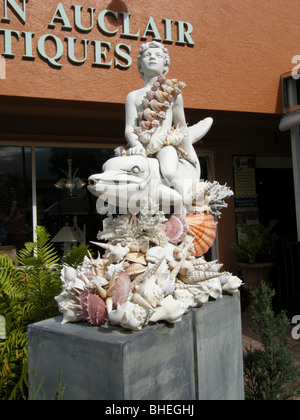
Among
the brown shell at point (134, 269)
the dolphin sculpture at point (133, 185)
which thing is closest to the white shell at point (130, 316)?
the brown shell at point (134, 269)

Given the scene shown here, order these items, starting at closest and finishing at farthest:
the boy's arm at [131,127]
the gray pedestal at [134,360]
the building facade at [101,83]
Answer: the gray pedestal at [134,360] < the boy's arm at [131,127] < the building facade at [101,83]

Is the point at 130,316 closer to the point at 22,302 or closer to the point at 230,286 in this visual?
the point at 230,286

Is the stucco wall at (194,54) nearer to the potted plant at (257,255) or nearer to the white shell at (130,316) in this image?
the potted plant at (257,255)

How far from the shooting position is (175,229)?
2.39m

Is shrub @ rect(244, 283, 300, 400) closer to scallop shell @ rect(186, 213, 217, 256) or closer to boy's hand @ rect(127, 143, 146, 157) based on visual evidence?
scallop shell @ rect(186, 213, 217, 256)

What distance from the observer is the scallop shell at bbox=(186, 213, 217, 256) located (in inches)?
101

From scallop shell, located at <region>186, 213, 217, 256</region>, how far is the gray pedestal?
412mm

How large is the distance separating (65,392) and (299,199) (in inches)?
188

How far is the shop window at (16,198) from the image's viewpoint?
5703 millimetres

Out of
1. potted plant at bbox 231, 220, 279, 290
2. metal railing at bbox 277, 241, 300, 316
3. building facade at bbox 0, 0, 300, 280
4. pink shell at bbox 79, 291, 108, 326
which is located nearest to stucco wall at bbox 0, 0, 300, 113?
building facade at bbox 0, 0, 300, 280

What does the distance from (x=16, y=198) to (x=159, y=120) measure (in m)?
3.81

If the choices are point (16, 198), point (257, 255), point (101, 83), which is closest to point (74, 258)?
point (101, 83)

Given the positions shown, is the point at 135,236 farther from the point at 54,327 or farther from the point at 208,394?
the point at 208,394

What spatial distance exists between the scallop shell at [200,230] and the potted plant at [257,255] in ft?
11.3
